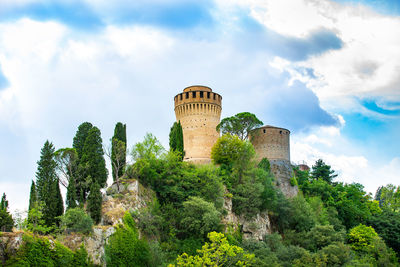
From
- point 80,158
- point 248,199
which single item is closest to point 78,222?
point 80,158

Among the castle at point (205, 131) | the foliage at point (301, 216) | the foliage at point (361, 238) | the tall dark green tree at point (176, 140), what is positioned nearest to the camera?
the foliage at point (301, 216)

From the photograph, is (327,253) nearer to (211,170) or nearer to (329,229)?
(329,229)

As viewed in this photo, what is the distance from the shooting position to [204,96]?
148 ft

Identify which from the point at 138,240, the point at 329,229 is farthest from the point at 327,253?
the point at 138,240

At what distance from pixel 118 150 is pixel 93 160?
108 inches

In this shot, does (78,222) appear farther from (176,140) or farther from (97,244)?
(176,140)

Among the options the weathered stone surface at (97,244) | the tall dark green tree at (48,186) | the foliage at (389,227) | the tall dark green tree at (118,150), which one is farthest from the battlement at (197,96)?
the weathered stone surface at (97,244)

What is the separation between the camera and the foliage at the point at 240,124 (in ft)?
148

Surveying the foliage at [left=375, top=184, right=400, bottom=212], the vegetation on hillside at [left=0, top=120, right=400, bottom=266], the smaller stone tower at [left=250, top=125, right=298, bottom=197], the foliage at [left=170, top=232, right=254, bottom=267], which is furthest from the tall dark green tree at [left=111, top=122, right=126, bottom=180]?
the foliage at [left=375, top=184, right=400, bottom=212]

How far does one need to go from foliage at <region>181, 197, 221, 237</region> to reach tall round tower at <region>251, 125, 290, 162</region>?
703 inches

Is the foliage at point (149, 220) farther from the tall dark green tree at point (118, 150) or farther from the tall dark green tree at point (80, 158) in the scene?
the tall dark green tree at point (118, 150)

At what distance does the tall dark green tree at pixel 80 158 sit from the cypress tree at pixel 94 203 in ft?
5.74

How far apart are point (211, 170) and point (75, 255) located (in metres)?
14.6

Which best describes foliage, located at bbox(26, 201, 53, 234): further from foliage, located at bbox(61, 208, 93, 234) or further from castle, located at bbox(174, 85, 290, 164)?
castle, located at bbox(174, 85, 290, 164)
